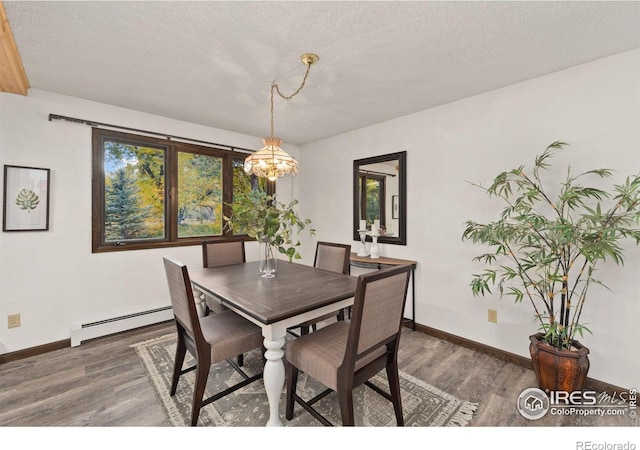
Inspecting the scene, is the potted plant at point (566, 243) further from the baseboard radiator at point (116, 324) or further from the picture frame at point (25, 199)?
the picture frame at point (25, 199)

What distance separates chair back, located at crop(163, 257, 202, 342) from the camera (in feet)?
5.19

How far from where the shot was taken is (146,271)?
319 cm

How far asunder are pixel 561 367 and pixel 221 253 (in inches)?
115

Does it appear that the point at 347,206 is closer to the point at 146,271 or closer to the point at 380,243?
the point at 380,243

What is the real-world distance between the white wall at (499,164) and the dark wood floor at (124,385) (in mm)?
354

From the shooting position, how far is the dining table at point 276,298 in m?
1.57

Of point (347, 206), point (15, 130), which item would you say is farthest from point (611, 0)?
point (15, 130)

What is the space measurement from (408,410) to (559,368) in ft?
3.45

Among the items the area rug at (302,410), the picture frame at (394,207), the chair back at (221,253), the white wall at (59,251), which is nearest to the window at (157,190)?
the white wall at (59,251)

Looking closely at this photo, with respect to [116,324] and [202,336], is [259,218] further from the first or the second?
[116,324]

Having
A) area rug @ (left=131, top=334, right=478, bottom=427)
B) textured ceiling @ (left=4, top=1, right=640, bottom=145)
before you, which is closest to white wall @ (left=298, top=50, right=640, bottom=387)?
textured ceiling @ (left=4, top=1, right=640, bottom=145)

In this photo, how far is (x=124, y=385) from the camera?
81.8 inches

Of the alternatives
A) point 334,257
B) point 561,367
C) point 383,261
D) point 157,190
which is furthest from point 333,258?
point 157,190

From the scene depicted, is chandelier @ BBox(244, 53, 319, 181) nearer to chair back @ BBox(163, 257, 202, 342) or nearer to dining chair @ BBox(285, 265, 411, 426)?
chair back @ BBox(163, 257, 202, 342)
